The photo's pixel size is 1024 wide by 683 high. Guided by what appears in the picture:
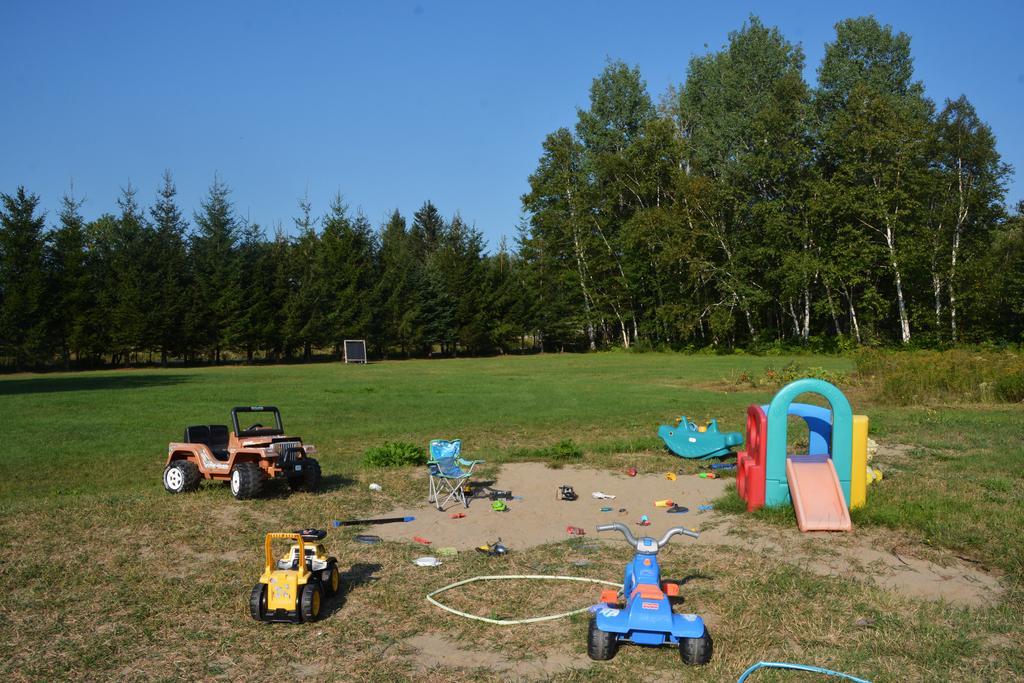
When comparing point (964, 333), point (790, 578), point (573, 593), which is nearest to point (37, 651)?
point (573, 593)

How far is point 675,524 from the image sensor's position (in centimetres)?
942

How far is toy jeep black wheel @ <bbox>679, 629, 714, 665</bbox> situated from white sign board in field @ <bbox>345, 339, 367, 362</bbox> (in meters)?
51.5

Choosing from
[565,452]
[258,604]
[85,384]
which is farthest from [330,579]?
[85,384]

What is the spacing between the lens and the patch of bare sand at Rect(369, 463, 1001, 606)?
7.16 metres

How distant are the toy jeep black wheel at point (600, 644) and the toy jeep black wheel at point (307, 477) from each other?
6.24 metres

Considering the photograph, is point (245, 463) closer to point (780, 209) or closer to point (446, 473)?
point (446, 473)

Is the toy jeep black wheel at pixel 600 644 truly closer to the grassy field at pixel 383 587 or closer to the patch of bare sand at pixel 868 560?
the grassy field at pixel 383 587

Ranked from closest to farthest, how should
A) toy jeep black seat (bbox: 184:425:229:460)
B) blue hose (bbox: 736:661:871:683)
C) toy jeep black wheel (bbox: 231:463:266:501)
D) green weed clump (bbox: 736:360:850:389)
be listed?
blue hose (bbox: 736:661:871:683)
toy jeep black wheel (bbox: 231:463:266:501)
toy jeep black seat (bbox: 184:425:229:460)
green weed clump (bbox: 736:360:850:389)

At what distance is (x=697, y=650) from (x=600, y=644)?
0.65 metres

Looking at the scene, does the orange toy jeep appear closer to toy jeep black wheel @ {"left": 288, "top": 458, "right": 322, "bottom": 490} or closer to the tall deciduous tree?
toy jeep black wheel @ {"left": 288, "top": 458, "right": 322, "bottom": 490}

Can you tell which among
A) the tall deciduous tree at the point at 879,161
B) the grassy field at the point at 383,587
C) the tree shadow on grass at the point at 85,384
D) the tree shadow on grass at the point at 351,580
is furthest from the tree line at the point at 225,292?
the tree shadow on grass at the point at 351,580

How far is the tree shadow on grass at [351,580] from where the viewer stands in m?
6.66

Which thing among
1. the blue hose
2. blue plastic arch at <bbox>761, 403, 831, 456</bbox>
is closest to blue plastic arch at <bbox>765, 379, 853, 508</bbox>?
blue plastic arch at <bbox>761, 403, 831, 456</bbox>

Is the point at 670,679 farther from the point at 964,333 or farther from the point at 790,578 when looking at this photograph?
the point at 964,333
